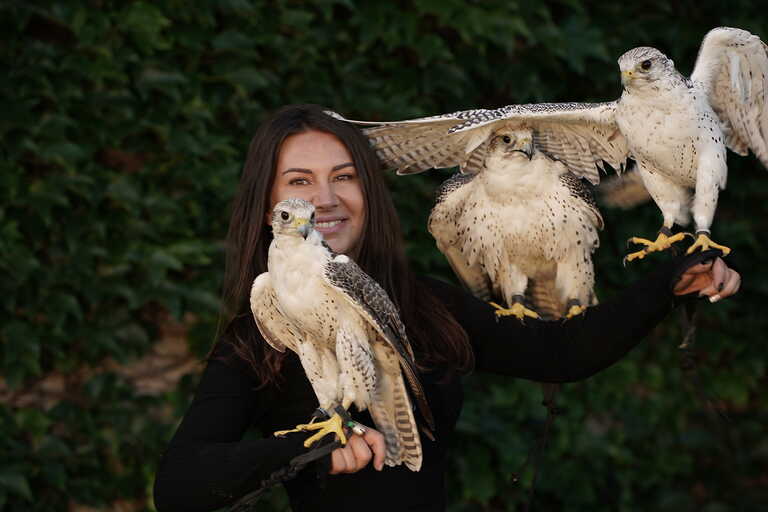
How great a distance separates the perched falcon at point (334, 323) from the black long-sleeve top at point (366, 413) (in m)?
0.13

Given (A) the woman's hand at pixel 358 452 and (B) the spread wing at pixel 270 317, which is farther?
(B) the spread wing at pixel 270 317

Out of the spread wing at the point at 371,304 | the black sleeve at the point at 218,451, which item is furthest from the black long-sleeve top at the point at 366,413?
the spread wing at the point at 371,304

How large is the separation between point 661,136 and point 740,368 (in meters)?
3.05

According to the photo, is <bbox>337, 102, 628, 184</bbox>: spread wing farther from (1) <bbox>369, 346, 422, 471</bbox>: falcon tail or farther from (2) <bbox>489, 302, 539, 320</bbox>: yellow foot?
(1) <bbox>369, 346, 422, 471</bbox>: falcon tail

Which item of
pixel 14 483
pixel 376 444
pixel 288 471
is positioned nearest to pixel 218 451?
pixel 288 471

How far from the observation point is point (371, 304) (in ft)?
5.34

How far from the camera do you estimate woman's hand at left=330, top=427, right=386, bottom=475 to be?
5.09 ft

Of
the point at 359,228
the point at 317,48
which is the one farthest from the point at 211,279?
the point at 359,228

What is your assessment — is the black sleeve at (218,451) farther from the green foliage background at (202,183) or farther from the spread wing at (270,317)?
the green foliage background at (202,183)

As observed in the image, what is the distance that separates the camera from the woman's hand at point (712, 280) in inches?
66.3

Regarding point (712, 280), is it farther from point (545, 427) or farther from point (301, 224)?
point (301, 224)

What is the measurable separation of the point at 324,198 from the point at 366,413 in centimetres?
50

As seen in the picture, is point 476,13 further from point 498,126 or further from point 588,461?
point 588,461

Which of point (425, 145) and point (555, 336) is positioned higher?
point (425, 145)
